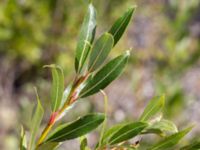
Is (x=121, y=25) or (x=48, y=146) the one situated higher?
(x=121, y=25)

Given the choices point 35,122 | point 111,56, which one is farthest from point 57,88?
point 111,56

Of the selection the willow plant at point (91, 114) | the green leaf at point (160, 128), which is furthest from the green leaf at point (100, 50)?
the green leaf at point (160, 128)

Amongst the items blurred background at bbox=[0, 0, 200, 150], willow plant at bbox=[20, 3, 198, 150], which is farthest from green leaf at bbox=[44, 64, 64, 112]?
blurred background at bbox=[0, 0, 200, 150]

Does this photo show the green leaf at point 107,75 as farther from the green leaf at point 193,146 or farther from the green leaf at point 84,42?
the green leaf at point 193,146

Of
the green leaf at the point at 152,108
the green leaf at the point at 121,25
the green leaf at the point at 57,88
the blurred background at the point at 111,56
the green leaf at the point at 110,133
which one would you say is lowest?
the green leaf at the point at 110,133

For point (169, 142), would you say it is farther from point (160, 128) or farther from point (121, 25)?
point (121, 25)

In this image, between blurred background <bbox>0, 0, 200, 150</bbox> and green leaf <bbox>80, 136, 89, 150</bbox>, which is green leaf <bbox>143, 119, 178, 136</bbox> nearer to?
green leaf <bbox>80, 136, 89, 150</bbox>

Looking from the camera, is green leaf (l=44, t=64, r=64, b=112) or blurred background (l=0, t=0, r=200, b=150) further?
blurred background (l=0, t=0, r=200, b=150)
